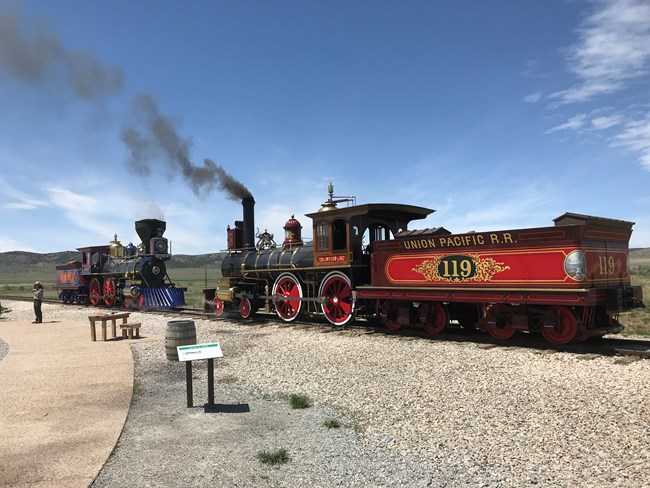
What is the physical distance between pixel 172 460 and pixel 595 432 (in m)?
4.17

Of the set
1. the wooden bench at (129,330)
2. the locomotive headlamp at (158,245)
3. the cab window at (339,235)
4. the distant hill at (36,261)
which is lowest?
the wooden bench at (129,330)

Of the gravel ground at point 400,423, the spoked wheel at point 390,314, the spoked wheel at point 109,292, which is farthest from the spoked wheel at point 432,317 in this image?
the spoked wheel at point 109,292

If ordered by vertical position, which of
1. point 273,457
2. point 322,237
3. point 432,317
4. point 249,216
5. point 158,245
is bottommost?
point 273,457

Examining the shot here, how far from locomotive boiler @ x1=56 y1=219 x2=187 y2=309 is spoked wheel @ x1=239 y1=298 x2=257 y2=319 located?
18.3ft

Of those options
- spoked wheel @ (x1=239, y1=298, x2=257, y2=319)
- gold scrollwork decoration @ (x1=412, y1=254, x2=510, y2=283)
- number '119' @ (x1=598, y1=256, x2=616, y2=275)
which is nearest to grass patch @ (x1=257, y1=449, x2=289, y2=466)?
gold scrollwork decoration @ (x1=412, y1=254, x2=510, y2=283)

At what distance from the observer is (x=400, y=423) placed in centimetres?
547

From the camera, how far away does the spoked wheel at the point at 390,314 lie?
485 inches

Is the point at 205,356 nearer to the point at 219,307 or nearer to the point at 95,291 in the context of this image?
the point at 219,307

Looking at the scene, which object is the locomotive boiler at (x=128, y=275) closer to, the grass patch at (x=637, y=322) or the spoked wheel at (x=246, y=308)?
the spoked wheel at (x=246, y=308)

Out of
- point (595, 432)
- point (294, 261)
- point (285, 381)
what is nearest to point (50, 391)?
point (285, 381)

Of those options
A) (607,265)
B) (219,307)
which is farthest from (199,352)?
(219,307)

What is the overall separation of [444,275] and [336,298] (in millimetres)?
3718

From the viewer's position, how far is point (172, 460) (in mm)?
4570

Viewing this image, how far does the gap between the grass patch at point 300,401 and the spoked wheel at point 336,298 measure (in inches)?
259
